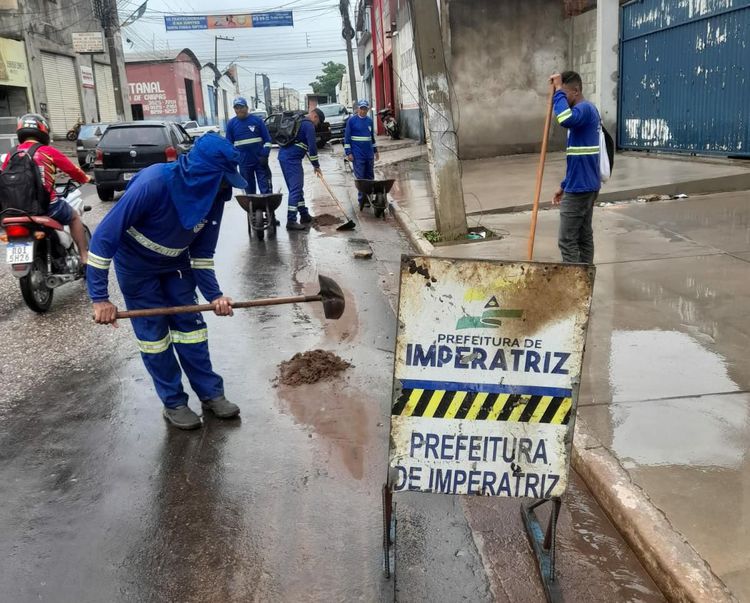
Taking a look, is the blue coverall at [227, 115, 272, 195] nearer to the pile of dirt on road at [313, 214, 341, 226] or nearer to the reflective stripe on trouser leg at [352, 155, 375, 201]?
the pile of dirt on road at [313, 214, 341, 226]

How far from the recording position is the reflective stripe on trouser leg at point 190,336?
4258 mm

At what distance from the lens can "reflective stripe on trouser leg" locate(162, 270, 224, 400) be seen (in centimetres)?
426

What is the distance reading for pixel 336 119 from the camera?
1312 inches

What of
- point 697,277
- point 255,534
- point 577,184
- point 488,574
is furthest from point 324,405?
point 697,277

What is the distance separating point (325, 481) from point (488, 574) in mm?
1065

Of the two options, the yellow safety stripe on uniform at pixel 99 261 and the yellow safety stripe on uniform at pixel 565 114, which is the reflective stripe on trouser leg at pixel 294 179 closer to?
the yellow safety stripe on uniform at pixel 565 114

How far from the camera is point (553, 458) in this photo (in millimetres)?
2758

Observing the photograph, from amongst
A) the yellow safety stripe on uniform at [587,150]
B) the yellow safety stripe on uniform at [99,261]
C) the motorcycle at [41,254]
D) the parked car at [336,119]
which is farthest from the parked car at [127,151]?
the parked car at [336,119]

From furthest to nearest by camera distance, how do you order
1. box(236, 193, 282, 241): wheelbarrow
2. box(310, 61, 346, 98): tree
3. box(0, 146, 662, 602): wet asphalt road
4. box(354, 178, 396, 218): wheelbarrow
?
box(310, 61, 346, 98): tree
box(354, 178, 396, 218): wheelbarrow
box(236, 193, 282, 241): wheelbarrow
box(0, 146, 662, 602): wet asphalt road

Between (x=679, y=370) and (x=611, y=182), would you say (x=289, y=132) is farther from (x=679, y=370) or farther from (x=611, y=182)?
(x=679, y=370)

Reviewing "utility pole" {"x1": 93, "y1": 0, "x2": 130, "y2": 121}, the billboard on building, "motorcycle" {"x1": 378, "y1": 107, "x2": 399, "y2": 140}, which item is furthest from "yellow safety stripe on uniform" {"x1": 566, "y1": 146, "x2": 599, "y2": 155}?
the billboard on building

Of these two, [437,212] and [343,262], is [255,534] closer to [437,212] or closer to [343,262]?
[343,262]

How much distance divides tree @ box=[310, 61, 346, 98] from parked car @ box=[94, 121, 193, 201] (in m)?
99.9

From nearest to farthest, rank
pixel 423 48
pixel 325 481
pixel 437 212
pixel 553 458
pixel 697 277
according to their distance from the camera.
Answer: pixel 553 458 → pixel 325 481 → pixel 697 277 → pixel 423 48 → pixel 437 212
